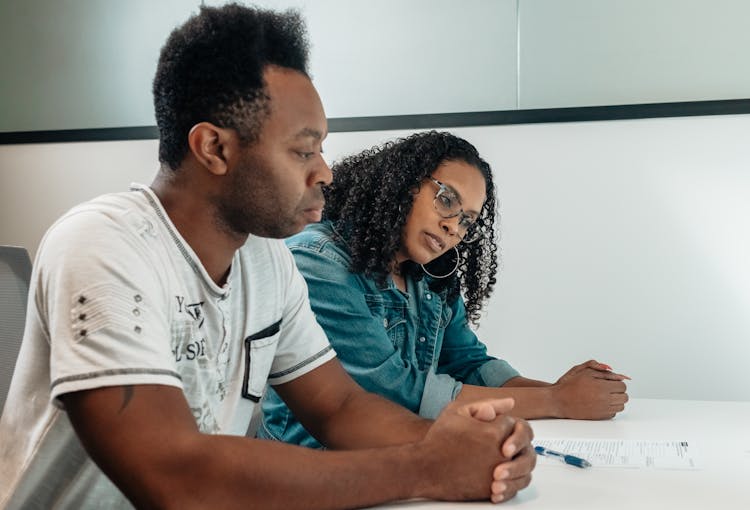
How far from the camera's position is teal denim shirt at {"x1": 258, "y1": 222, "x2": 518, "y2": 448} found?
1.69 meters

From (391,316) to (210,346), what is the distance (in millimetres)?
732

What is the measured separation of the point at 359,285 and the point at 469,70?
137cm

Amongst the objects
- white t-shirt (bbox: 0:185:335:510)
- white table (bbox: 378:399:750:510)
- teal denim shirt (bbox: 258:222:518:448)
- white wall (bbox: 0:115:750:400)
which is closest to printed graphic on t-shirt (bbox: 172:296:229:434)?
white t-shirt (bbox: 0:185:335:510)

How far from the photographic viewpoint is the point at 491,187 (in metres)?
2.08

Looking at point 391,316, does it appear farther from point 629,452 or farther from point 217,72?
point 217,72

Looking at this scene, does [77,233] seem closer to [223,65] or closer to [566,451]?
[223,65]

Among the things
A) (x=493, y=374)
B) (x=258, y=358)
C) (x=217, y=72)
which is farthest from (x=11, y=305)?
(x=493, y=374)

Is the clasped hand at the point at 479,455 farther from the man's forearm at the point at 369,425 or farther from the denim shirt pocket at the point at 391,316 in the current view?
the denim shirt pocket at the point at 391,316

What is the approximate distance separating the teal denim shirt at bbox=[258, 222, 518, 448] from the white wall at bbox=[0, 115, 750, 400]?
969 mm

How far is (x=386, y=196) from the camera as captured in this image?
191cm

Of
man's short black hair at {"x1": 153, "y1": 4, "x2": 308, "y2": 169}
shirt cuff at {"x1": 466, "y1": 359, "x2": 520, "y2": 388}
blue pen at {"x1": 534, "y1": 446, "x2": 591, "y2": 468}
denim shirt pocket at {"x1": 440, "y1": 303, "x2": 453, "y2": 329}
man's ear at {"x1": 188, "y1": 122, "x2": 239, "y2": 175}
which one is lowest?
shirt cuff at {"x1": 466, "y1": 359, "x2": 520, "y2": 388}

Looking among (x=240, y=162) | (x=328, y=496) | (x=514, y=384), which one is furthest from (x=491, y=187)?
(x=328, y=496)

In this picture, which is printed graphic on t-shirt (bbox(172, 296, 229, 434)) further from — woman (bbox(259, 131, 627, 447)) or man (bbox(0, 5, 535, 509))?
woman (bbox(259, 131, 627, 447))

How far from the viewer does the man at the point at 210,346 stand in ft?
3.09
